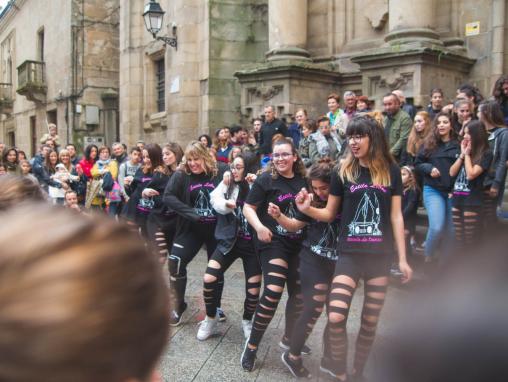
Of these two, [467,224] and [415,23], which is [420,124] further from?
[415,23]

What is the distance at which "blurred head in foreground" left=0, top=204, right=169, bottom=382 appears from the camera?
80cm

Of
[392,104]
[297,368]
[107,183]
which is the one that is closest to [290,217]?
[297,368]

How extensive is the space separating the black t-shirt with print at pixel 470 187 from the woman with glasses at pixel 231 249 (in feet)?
7.69

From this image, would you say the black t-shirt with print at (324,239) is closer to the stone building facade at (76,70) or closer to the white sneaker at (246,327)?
the white sneaker at (246,327)

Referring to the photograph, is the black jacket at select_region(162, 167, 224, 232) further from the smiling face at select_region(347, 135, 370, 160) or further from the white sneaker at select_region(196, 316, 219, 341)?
the smiling face at select_region(347, 135, 370, 160)

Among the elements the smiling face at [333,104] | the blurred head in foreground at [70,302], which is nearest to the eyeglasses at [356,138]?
the blurred head in foreground at [70,302]

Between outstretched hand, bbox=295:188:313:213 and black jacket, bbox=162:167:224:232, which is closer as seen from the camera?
outstretched hand, bbox=295:188:313:213

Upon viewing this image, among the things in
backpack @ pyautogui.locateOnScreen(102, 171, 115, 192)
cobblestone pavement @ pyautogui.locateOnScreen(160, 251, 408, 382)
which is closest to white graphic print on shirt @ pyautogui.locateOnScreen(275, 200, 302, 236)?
cobblestone pavement @ pyautogui.locateOnScreen(160, 251, 408, 382)

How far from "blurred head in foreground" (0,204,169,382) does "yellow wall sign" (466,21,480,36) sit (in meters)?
10.00

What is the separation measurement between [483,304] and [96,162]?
1109cm

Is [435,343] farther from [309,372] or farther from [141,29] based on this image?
[141,29]

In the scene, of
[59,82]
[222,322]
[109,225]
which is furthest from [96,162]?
[59,82]

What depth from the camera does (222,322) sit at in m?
6.06

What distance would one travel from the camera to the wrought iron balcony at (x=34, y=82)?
2777 centimetres
